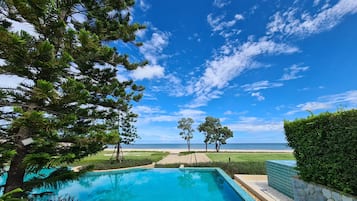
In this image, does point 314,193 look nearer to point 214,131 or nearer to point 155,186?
point 155,186

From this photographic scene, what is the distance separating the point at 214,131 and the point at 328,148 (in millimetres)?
24430

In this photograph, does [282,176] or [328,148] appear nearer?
[328,148]

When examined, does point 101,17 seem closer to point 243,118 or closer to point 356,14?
point 356,14

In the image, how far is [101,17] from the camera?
4.98 m

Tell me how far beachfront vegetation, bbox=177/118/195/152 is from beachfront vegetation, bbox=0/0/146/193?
21643 millimetres

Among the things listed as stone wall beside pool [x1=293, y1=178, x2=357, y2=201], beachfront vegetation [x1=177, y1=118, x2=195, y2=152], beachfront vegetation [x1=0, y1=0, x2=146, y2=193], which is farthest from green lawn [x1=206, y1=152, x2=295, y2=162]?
beachfront vegetation [x1=0, y1=0, x2=146, y2=193]

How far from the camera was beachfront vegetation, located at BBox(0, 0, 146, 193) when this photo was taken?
9.32ft

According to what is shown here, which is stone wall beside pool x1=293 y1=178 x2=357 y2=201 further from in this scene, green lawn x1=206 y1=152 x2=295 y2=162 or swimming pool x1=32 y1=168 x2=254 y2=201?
green lawn x1=206 y1=152 x2=295 y2=162

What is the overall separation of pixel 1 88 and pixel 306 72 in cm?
1797

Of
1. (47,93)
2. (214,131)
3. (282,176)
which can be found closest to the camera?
(47,93)

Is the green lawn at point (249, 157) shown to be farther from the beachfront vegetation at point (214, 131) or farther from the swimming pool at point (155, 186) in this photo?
the beachfront vegetation at point (214, 131)

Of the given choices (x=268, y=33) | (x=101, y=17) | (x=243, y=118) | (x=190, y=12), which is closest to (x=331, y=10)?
(x=268, y=33)

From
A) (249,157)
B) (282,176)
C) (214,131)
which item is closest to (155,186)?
(282,176)

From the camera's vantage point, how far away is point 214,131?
27.2 meters
